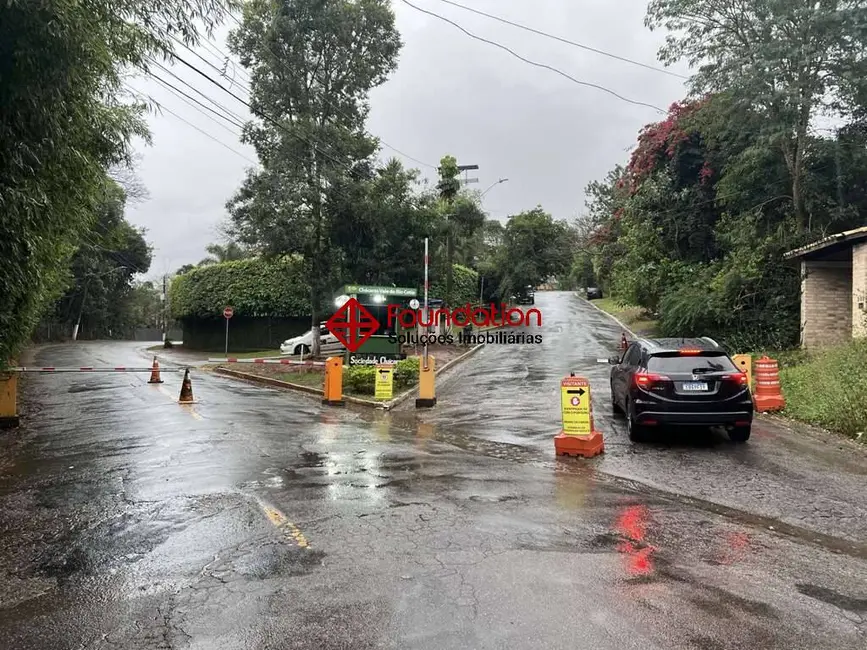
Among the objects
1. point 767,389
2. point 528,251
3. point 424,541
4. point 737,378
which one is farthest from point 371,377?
point 528,251

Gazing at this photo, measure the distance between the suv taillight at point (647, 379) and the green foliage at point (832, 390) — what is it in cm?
336

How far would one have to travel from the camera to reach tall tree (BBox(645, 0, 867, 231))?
56.4ft

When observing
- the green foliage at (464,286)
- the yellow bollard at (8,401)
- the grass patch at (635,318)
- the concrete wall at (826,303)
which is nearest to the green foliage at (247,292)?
the green foliage at (464,286)

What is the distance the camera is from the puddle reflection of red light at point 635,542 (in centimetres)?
479

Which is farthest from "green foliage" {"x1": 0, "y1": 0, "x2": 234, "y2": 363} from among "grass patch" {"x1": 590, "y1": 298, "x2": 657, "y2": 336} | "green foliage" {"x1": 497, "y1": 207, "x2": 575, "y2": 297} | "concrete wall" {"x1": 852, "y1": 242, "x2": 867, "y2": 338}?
"green foliage" {"x1": 497, "y1": 207, "x2": 575, "y2": 297}

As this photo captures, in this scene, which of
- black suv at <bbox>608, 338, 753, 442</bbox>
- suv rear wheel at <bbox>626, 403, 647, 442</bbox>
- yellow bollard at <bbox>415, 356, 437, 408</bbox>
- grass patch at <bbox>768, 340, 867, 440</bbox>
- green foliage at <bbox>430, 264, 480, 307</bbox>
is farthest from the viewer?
green foliage at <bbox>430, 264, 480, 307</bbox>

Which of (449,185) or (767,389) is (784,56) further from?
(449,185)

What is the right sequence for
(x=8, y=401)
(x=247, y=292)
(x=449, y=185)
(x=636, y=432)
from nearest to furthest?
(x=636, y=432) → (x=8, y=401) → (x=449, y=185) → (x=247, y=292)

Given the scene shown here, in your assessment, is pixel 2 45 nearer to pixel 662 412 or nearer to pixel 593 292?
pixel 662 412

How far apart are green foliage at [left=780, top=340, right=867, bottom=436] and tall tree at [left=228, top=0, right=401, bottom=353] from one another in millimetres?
15819

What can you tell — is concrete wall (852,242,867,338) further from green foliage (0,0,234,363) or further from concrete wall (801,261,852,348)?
green foliage (0,0,234,363)

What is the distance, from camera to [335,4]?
74.3ft

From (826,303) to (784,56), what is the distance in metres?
6.86

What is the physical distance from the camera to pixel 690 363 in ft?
31.3
